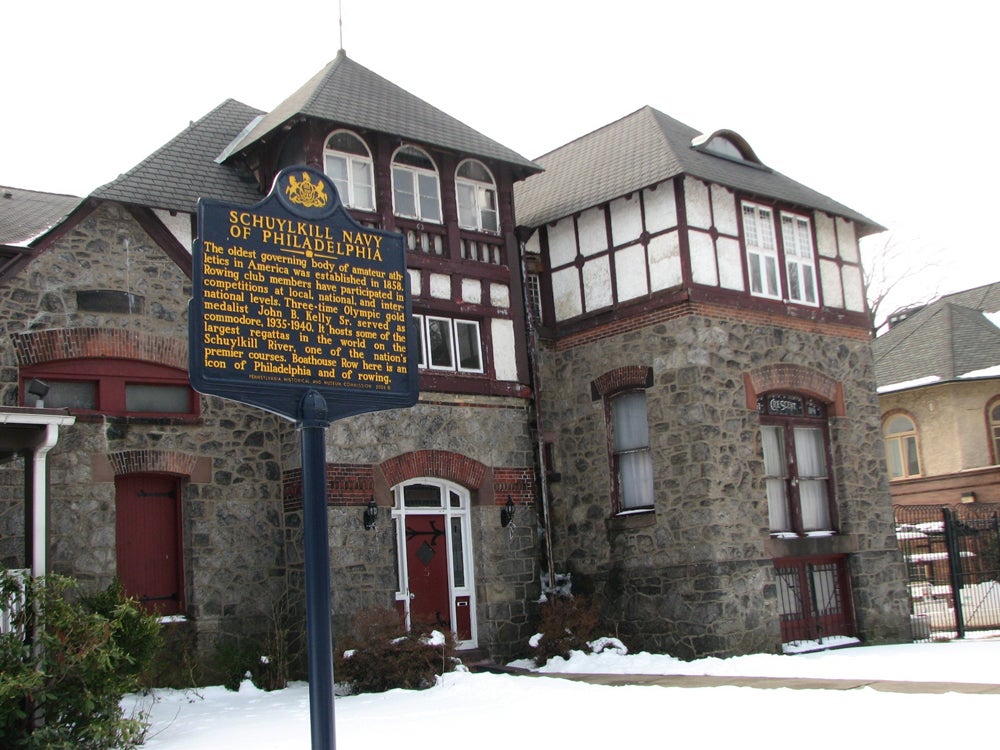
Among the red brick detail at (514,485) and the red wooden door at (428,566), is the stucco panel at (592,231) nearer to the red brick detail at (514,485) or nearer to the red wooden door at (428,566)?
the red brick detail at (514,485)

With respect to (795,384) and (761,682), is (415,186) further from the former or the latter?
(761,682)

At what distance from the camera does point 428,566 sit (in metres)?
15.2

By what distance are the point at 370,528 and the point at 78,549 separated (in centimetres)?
351

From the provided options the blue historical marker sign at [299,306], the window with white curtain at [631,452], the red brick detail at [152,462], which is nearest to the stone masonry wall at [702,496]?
the window with white curtain at [631,452]

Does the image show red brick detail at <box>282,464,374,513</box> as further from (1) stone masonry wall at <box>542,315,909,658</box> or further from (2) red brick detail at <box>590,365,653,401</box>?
(2) red brick detail at <box>590,365,653,401</box>

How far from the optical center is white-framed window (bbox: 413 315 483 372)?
15539mm

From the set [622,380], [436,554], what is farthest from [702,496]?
[436,554]

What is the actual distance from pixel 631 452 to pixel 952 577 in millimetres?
5841

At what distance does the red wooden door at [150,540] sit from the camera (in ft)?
44.7

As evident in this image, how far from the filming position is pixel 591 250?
1733 centimetres

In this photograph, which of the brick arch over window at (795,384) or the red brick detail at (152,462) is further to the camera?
the brick arch over window at (795,384)

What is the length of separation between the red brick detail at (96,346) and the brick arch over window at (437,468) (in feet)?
9.78

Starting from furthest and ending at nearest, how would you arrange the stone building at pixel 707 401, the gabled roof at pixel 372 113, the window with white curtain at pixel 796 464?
1. the window with white curtain at pixel 796 464
2. the stone building at pixel 707 401
3. the gabled roof at pixel 372 113

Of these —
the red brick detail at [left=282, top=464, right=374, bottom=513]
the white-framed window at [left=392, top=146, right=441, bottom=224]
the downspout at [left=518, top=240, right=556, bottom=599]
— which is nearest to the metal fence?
the red brick detail at [left=282, top=464, right=374, bottom=513]
